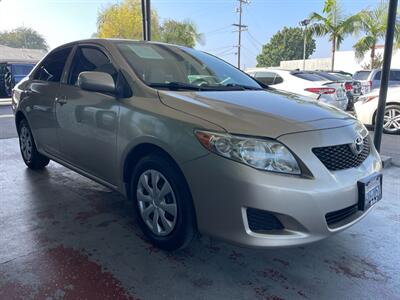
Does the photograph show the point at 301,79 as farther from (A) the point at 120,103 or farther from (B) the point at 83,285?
(B) the point at 83,285

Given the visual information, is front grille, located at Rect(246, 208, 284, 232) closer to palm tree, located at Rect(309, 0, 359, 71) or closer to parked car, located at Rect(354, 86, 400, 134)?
parked car, located at Rect(354, 86, 400, 134)

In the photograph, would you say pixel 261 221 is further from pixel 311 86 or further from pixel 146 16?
pixel 311 86

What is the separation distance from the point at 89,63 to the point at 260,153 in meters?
1.99

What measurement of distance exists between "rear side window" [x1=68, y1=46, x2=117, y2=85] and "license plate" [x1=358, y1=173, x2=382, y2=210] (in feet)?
6.42

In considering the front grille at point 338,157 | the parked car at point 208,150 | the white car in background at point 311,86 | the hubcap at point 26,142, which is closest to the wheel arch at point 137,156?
the parked car at point 208,150

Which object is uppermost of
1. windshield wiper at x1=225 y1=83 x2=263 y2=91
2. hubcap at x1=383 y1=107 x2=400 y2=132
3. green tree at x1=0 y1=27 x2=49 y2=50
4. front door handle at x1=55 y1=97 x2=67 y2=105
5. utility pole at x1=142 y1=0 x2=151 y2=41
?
green tree at x1=0 y1=27 x2=49 y2=50

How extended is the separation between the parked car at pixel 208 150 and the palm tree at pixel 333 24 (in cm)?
2017

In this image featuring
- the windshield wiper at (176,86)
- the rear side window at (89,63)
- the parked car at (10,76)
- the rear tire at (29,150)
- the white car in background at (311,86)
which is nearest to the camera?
the windshield wiper at (176,86)

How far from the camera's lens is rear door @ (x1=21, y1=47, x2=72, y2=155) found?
362 centimetres

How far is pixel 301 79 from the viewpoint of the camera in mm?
8141

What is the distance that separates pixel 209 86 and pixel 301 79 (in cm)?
581

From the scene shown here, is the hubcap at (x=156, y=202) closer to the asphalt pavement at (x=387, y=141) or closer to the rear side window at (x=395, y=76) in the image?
the asphalt pavement at (x=387, y=141)

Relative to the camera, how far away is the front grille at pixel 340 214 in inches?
84.4

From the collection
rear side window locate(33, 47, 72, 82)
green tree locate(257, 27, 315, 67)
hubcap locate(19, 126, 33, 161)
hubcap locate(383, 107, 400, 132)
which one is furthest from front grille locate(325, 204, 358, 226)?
green tree locate(257, 27, 315, 67)
